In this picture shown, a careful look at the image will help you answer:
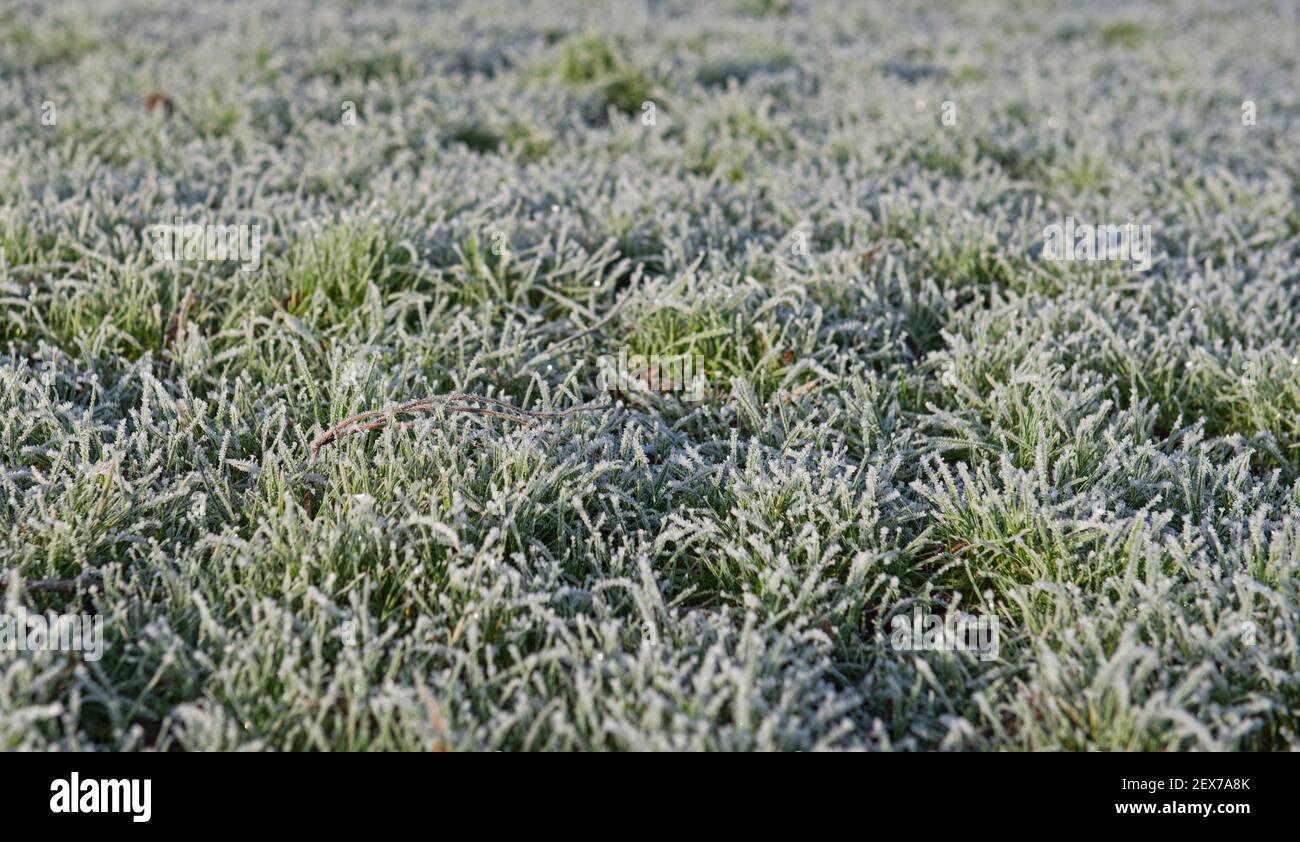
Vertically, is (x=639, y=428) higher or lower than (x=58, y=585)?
higher

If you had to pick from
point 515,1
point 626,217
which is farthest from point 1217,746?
point 515,1

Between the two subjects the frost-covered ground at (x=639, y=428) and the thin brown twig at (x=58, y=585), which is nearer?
the frost-covered ground at (x=639, y=428)

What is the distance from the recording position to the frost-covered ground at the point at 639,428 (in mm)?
2330

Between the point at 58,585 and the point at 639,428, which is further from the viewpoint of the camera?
the point at 639,428

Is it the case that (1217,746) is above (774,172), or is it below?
below

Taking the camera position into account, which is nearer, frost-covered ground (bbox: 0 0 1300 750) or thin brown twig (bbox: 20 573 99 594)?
frost-covered ground (bbox: 0 0 1300 750)

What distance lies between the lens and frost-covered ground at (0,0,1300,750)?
2330mm

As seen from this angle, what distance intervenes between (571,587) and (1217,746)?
5.02ft

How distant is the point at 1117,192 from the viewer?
211 inches

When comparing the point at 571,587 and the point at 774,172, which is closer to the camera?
the point at 571,587

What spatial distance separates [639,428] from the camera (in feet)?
10.4

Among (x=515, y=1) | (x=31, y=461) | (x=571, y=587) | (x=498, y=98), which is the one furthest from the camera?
(x=515, y=1)
